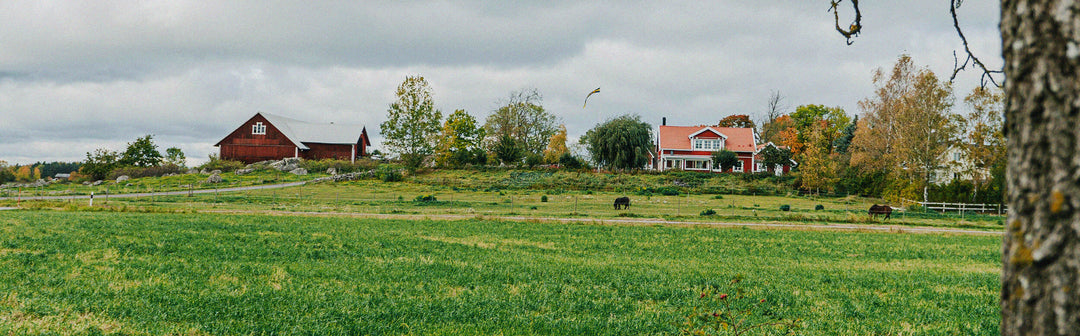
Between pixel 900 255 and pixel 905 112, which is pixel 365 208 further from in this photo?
pixel 905 112

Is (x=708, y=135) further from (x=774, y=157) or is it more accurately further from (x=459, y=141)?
(x=459, y=141)

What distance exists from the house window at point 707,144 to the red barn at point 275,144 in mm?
47998

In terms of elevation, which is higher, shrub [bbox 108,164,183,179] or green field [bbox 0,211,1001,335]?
shrub [bbox 108,164,183,179]

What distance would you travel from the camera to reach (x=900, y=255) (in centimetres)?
1758

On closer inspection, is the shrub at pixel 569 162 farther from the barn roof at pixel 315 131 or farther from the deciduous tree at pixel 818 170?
the barn roof at pixel 315 131

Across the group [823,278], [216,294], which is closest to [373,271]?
[216,294]

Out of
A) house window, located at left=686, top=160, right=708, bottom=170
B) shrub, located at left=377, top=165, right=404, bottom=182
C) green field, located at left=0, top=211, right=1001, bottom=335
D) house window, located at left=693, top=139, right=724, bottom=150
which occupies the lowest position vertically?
green field, located at left=0, top=211, right=1001, bottom=335

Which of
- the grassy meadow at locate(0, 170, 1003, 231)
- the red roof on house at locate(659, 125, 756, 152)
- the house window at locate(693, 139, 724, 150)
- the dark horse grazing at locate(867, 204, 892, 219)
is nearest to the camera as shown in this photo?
the grassy meadow at locate(0, 170, 1003, 231)

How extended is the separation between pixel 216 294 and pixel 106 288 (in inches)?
62.4

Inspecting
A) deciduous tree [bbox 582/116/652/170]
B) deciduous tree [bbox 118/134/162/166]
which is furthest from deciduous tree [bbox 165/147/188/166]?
deciduous tree [bbox 582/116/652/170]

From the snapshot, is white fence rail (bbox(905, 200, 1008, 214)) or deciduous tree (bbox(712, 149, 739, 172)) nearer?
white fence rail (bbox(905, 200, 1008, 214))

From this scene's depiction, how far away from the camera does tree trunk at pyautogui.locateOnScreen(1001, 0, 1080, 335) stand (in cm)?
186

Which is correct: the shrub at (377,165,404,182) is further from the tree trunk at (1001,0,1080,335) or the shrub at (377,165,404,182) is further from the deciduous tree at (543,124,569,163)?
the tree trunk at (1001,0,1080,335)

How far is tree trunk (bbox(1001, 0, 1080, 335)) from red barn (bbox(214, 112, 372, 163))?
283 feet
